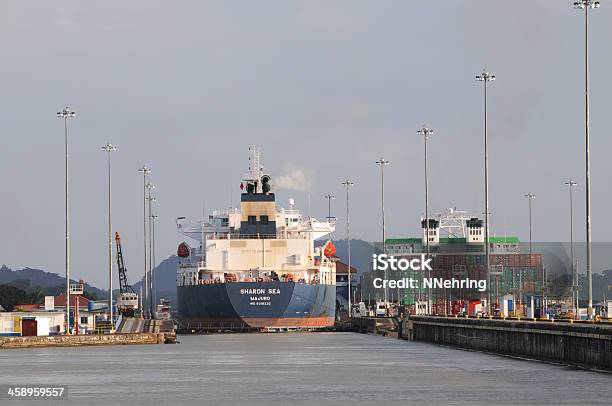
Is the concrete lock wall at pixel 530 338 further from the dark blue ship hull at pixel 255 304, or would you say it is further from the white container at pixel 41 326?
the dark blue ship hull at pixel 255 304

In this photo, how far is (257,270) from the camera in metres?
139

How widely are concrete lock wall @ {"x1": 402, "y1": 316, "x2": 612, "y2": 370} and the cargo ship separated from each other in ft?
89.6

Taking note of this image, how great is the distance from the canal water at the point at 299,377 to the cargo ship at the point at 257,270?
45.2 meters

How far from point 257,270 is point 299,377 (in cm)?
8042

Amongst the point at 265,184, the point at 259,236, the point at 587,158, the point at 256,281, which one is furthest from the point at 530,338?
the point at 265,184

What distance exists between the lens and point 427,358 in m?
76.5

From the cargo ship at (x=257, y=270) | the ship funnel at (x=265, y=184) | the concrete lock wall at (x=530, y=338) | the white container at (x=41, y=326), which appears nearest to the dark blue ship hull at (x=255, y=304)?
the cargo ship at (x=257, y=270)

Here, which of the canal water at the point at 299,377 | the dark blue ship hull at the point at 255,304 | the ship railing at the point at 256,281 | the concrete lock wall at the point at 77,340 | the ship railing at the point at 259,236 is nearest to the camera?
the canal water at the point at 299,377

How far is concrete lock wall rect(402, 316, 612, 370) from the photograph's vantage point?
192 feet

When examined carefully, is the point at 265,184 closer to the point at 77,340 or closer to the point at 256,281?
the point at 256,281

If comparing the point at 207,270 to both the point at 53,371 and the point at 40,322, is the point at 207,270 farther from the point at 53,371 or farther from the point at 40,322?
the point at 53,371

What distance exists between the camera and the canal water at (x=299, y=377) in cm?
4634

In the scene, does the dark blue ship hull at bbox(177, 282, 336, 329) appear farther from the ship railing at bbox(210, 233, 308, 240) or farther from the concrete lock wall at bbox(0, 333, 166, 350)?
the concrete lock wall at bbox(0, 333, 166, 350)

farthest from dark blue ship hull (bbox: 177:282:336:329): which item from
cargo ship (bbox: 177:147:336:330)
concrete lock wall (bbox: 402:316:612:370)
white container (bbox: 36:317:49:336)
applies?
white container (bbox: 36:317:49:336)
